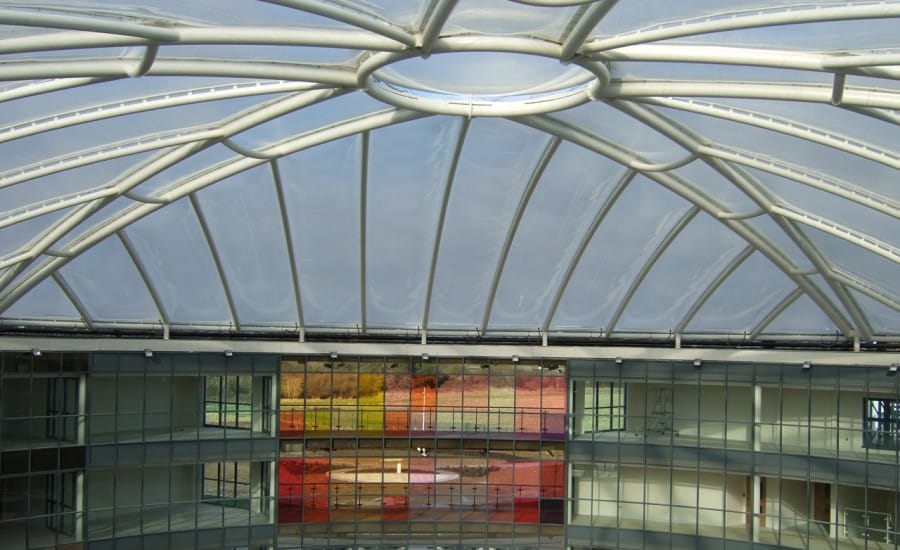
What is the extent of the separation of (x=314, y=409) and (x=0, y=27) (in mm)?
25749

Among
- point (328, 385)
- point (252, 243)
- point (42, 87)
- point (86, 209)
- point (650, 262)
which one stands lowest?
point (328, 385)

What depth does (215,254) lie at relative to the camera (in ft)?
109

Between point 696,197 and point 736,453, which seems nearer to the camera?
point 696,197

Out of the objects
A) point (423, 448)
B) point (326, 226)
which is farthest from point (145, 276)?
point (423, 448)

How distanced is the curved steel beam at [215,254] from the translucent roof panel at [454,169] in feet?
0.25

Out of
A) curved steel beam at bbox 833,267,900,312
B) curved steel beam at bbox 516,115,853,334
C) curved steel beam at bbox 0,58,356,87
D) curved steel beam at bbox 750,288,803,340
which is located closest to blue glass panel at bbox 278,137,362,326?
curved steel beam at bbox 516,115,853,334

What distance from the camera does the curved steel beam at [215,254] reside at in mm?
30781

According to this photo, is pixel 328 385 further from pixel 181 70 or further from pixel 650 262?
pixel 181 70

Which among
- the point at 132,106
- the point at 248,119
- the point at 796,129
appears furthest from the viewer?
the point at 248,119

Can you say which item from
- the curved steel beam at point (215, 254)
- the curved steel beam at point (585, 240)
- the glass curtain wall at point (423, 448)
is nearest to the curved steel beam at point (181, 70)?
the curved steel beam at point (215, 254)

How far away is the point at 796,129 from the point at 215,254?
63.0 ft

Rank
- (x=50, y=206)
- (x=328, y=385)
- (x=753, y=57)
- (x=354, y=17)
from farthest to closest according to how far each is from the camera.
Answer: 1. (x=328, y=385)
2. (x=50, y=206)
3. (x=753, y=57)
4. (x=354, y=17)

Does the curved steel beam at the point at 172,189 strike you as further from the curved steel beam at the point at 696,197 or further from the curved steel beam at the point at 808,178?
the curved steel beam at the point at 808,178

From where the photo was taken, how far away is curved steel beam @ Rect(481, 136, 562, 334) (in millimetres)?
28547
